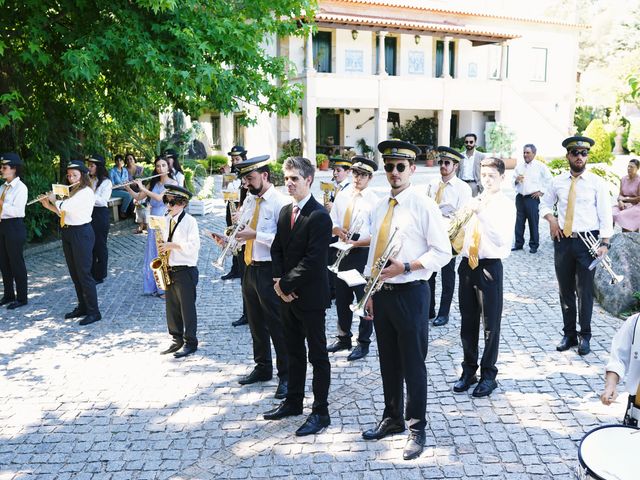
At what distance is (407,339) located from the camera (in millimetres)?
5020

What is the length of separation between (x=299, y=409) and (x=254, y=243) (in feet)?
5.45

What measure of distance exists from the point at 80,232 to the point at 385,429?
530cm

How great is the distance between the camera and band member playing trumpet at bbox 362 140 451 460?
4957 mm

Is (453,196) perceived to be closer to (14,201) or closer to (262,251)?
(262,251)

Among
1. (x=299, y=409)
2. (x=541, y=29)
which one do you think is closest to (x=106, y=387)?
(x=299, y=409)

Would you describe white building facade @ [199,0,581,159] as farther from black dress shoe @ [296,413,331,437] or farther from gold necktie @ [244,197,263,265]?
black dress shoe @ [296,413,331,437]

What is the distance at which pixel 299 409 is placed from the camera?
5758 mm

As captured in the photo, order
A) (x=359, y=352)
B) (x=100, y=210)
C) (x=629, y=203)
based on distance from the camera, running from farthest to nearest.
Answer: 1. (x=629, y=203)
2. (x=100, y=210)
3. (x=359, y=352)

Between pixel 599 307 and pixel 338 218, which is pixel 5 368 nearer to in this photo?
pixel 338 218

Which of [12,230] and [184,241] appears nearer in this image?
[184,241]

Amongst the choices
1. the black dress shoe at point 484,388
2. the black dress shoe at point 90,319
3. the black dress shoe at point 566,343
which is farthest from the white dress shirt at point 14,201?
the black dress shoe at point 566,343

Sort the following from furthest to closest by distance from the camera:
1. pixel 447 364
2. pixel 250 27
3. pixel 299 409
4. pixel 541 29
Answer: pixel 541 29
pixel 250 27
pixel 447 364
pixel 299 409

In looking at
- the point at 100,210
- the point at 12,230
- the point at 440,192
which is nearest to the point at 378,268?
the point at 440,192

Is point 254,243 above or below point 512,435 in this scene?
above
